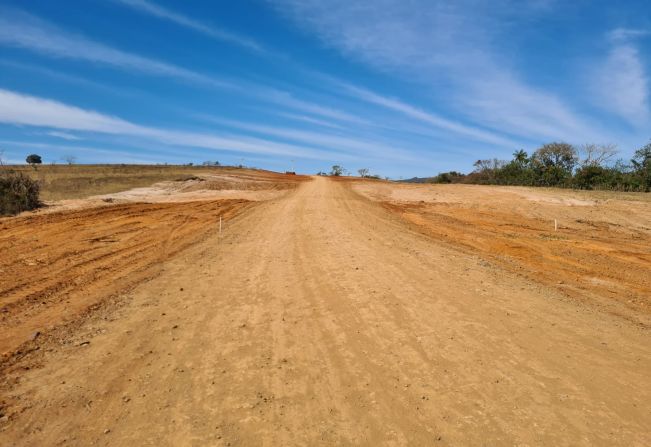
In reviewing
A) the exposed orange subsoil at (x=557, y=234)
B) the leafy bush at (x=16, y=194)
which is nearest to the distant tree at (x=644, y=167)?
the exposed orange subsoil at (x=557, y=234)

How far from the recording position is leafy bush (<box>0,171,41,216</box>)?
53.2 feet

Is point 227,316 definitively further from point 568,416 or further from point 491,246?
point 491,246

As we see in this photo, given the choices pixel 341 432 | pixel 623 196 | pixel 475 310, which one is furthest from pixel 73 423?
pixel 623 196

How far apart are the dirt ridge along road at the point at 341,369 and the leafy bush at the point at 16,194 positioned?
1253 cm

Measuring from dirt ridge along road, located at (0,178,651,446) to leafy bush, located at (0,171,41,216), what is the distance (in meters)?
12.5

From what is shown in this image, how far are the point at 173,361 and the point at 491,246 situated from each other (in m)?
9.46

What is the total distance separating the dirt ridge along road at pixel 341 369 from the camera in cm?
362

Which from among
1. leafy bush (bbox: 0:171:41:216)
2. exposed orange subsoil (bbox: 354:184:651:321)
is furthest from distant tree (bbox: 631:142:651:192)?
leafy bush (bbox: 0:171:41:216)

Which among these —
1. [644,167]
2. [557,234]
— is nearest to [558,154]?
[644,167]

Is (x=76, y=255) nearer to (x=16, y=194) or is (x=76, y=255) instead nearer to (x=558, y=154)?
(x=16, y=194)

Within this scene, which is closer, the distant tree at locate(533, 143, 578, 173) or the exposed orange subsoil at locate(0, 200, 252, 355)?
the exposed orange subsoil at locate(0, 200, 252, 355)

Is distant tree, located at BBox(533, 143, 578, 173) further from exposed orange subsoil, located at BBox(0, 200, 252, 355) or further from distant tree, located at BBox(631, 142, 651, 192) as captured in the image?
exposed orange subsoil, located at BBox(0, 200, 252, 355)

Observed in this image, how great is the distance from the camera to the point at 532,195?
24.4m

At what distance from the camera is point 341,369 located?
4594 millimetres
